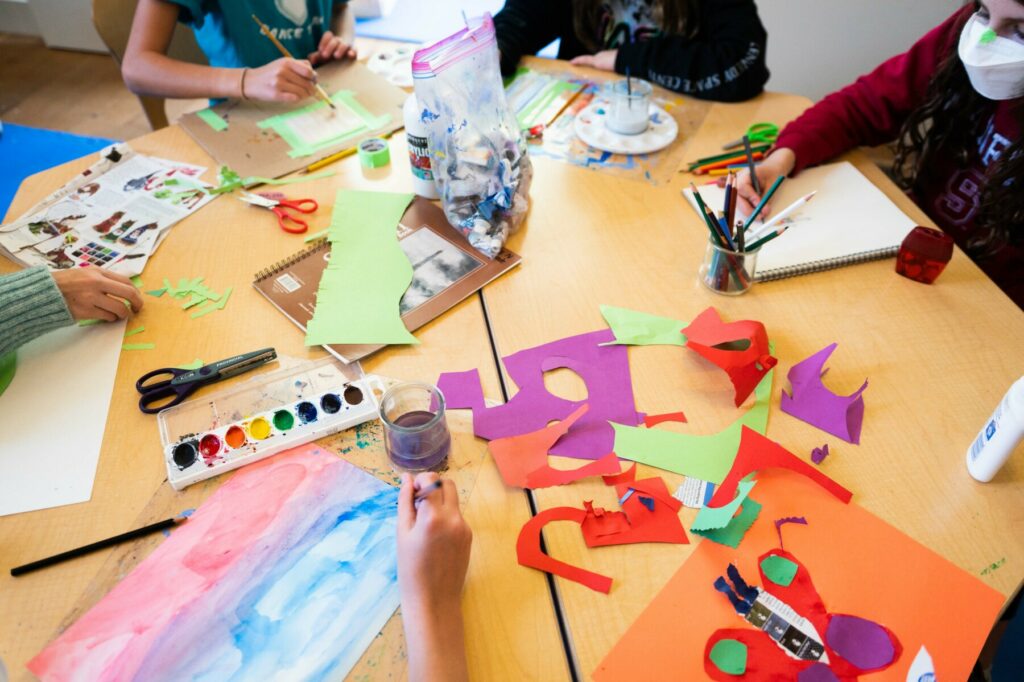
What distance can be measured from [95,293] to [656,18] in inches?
49.5

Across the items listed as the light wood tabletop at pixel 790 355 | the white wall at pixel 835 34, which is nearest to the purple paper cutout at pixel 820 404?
the light wood tabletop at pixel 790 355

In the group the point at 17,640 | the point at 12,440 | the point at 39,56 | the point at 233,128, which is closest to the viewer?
the point at 17,640

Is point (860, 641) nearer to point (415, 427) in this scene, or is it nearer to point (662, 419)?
point (662, 419)

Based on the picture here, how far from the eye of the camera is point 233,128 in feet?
4.17

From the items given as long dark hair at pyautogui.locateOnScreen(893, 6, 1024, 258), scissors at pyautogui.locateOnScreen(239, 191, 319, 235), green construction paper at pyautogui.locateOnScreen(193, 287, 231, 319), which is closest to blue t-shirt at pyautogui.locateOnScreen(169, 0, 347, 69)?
scissors at pyautogui.locateOnScreen(239, 191, 319, 235)

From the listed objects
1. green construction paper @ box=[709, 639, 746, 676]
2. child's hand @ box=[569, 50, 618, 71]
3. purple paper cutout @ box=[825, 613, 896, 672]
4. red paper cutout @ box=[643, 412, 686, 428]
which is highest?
child's hand @ box=[569, 50, 618, 71]

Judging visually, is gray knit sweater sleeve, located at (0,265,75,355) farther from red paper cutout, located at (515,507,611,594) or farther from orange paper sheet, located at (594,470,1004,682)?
orange paper sheet, located at (594,470,1004,682)

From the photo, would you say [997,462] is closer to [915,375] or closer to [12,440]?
[915,375]

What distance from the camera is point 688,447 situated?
2.49 feet

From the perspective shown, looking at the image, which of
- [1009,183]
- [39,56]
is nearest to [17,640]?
[1009,183]

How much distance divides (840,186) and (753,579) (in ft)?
2.46

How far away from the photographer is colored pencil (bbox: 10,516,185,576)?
2.14ft

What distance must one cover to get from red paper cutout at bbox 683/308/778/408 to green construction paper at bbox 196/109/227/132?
0.96 meters

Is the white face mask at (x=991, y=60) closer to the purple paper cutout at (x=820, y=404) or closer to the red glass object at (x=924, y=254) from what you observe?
the red glass object at (x=924, y=254)
